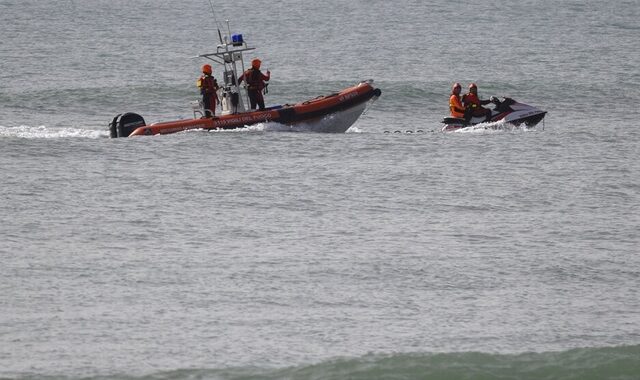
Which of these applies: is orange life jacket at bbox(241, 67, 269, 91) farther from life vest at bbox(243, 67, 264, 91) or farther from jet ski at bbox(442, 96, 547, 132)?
jet ski at bbox(442, 96, 547, 132)

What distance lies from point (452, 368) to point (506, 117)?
12.1 m

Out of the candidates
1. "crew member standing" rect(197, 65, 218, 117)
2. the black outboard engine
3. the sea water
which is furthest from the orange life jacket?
the black outboard engine

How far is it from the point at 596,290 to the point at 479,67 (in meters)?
22.6

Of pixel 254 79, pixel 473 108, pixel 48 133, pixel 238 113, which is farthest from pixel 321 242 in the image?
pixel 48 133

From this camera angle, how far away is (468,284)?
1133 cm

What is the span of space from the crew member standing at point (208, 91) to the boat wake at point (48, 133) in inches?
66.9

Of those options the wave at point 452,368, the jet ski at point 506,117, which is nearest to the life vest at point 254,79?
the jet ski at point 506,117

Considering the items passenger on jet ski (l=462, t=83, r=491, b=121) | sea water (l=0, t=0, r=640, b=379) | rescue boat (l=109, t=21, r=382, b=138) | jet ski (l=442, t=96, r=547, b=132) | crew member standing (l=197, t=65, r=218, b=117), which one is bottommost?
sea water (l=0, t=0, r=640, b=379)

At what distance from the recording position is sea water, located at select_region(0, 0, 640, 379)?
31.3 feet

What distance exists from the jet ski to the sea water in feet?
0.67

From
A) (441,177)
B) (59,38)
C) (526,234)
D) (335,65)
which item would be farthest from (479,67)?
(526,234)

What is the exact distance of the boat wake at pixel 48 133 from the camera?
1994cm

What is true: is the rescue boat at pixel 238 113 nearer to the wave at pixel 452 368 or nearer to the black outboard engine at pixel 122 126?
the black outboard engine at pixel 122 126

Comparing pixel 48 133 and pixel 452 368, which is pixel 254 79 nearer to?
pixel 48 133
